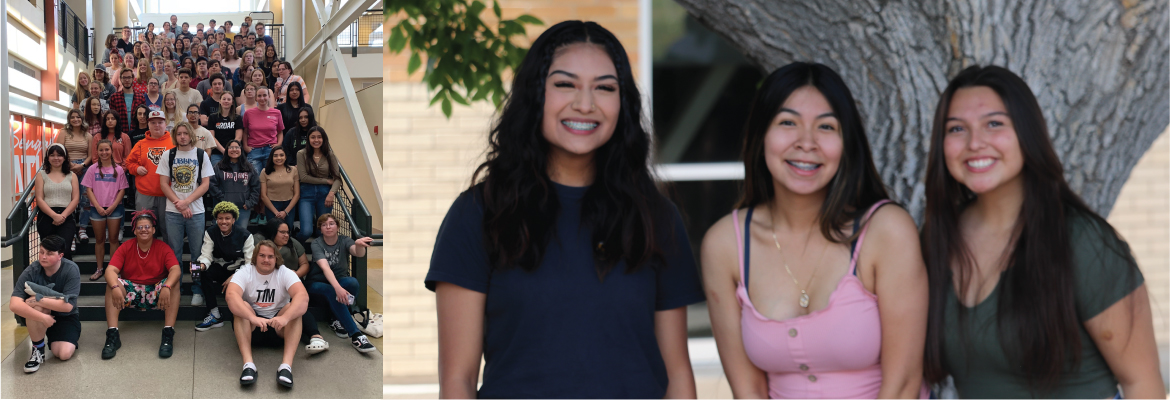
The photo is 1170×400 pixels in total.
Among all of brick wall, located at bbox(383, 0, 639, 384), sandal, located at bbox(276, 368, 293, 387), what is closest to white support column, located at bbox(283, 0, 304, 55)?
sandal, located at bbox(276, 368, 293, 387)

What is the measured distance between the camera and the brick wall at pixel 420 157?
3930mm

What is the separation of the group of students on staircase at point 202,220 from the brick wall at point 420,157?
9.68ft

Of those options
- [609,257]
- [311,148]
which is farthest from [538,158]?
[311,148]

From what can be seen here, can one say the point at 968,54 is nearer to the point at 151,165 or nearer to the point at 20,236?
the point at 151,165

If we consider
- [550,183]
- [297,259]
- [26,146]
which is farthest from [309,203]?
[26,146]

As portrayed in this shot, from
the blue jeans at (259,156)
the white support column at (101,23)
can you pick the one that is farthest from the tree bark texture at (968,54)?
the white support column at (101,23)

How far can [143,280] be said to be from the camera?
726 centimetres

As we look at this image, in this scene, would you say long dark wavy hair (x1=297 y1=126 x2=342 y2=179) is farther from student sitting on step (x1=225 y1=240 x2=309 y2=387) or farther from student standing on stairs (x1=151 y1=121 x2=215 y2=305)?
student sitting on step (x1=225 y1=240 x2=309 y2=387)

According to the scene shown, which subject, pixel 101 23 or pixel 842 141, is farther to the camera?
pixel 101 23

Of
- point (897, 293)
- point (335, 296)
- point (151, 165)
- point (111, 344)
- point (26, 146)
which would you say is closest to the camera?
point (897, 293)

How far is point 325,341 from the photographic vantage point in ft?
24.2

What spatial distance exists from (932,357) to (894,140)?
0.97 m

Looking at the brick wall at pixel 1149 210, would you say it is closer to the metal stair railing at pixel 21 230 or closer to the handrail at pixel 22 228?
the handrail at pixel 22 228

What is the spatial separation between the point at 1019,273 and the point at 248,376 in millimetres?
5849
